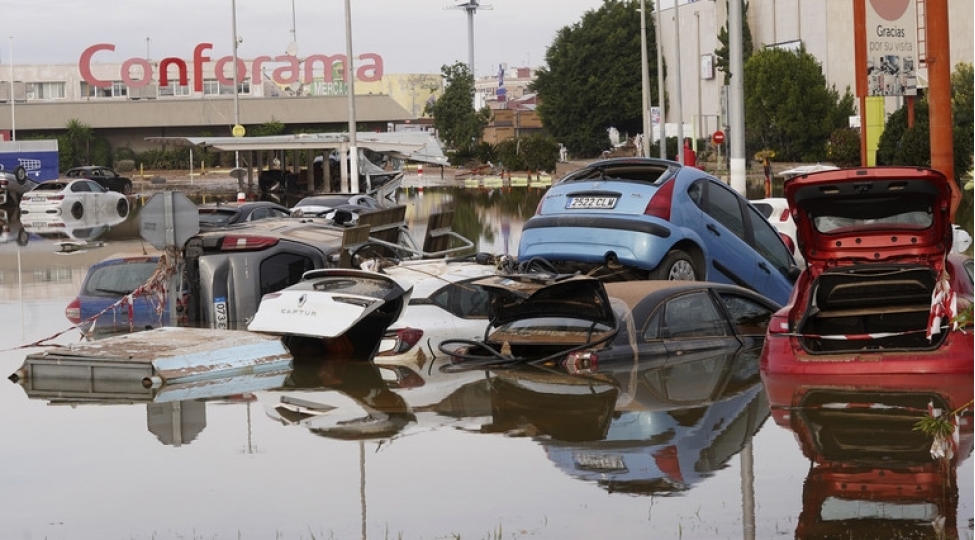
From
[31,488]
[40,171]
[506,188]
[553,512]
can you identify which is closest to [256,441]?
[31,488]

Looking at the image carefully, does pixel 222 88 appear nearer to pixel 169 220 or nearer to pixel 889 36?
pixel 889 36

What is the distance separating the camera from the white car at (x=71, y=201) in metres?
48.0

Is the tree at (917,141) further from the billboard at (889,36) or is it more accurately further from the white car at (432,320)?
the white car at (432,320)

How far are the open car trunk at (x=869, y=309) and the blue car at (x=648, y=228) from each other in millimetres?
3318

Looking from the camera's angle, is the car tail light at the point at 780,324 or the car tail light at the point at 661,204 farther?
the car tail light at the point at 661,204

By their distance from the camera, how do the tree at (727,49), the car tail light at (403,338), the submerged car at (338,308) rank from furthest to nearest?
1. the tree at (727,49)
2. the car tail light at (403,338)
3. the submerged car at (338,308)

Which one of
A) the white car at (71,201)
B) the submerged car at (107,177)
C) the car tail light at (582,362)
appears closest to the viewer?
the car tail light at (582,362)

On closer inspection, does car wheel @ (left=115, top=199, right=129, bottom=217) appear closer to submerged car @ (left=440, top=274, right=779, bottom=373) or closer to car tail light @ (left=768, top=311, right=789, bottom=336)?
submerged car @ (left=440, top=274, right=779, bottom=373)

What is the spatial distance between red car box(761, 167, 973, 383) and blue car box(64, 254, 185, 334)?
7.09 meters

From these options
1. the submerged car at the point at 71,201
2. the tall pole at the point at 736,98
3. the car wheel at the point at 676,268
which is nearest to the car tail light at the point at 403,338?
the car wheel at the point at 676,268

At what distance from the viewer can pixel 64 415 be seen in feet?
42.1

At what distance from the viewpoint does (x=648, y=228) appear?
16.2 m

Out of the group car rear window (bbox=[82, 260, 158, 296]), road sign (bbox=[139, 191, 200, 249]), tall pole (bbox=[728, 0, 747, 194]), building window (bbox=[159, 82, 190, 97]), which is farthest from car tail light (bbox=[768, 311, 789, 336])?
building window (bbox=[159, 82, 190, 97])

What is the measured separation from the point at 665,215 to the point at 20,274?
568 inches
